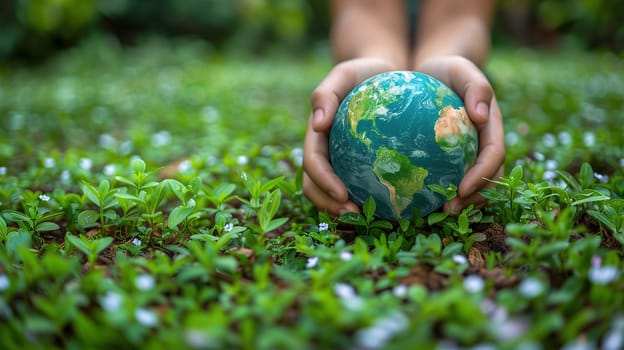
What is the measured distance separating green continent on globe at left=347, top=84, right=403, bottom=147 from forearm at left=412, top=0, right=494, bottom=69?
0.85 metres

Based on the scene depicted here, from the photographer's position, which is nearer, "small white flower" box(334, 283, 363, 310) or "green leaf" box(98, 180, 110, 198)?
"small white flower" box(334, 283, 363, 310)

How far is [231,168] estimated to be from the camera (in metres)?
2.58

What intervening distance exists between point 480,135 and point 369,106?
1.50 feet

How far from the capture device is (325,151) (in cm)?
207

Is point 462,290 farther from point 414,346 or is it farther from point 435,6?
point 435,6

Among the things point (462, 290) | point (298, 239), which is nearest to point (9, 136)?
point (298, 239)

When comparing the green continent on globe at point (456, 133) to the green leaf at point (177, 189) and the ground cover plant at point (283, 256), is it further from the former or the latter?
the green leaf at point (177, 189)

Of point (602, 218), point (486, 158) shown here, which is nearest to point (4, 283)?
point (486, 158)

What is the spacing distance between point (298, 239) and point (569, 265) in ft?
2.61

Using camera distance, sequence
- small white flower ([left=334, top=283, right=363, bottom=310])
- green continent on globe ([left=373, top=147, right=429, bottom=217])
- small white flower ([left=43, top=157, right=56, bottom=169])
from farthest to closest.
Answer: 1. small white flower ([left=43, top=157, right=56, bottom=169])
2. green continent on globe ([left=373, top=147, right=429, bottom=217])
3. small white flower ([left=334, top=283, right=363, bottom=310])

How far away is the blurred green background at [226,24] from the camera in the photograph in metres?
7.20

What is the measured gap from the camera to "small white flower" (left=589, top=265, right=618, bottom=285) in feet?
4.43

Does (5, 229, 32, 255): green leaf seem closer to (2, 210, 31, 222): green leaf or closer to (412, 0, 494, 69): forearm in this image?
(2, 210, 31, 222): green leaf

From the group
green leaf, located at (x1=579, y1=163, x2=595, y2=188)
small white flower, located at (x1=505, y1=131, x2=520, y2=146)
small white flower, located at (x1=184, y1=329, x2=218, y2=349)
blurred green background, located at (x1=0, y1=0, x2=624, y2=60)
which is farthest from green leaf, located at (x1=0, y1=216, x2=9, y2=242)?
blurred green background, located at (x1=0, y1=0, x2=624, y2=60)
